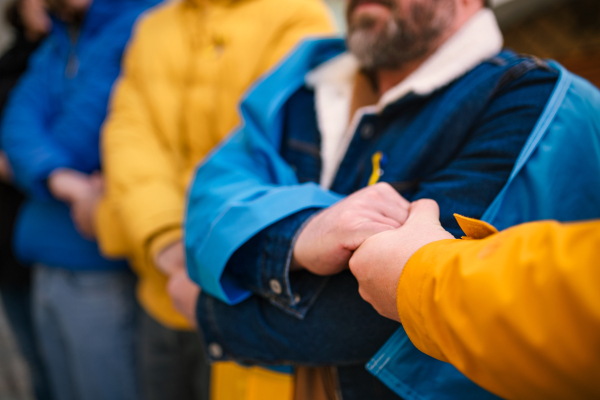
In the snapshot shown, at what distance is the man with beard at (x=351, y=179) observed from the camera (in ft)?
1.83

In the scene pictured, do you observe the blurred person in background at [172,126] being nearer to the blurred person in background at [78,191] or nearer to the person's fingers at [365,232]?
the blurred person in background at [78,191]

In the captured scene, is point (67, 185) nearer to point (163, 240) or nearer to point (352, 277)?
point (163, 240)

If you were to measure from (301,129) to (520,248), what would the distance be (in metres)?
0.62

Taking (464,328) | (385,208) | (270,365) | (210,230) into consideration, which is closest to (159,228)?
(210,230)

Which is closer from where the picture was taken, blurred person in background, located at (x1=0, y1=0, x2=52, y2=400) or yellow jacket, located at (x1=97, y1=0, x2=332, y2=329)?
yellow jacket, located at (x1=97, y1=0, x2=332, y2=329)

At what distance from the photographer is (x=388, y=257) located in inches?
16.2

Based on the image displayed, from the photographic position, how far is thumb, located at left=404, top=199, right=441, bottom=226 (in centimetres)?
48

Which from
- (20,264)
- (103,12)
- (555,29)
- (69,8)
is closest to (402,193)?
(103,12)

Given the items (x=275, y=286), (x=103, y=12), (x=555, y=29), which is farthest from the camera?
(x=555, y=29)

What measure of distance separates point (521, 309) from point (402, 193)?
1.33 feet

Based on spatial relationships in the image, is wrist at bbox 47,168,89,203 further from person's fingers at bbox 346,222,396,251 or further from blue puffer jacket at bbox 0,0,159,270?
person's fingers at bbox 346,222,396,251

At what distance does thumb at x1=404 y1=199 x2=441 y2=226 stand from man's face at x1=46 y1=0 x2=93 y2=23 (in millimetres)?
1547

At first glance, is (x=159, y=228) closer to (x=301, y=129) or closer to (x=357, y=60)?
(x=301, y=129)

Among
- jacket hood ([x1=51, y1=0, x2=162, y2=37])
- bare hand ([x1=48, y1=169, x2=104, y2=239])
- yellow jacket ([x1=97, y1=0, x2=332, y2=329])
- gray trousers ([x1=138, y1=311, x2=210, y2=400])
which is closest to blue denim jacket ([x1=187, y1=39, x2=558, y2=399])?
yellow jacket ([x1=97, y1=0, x2=332, y2=329])
